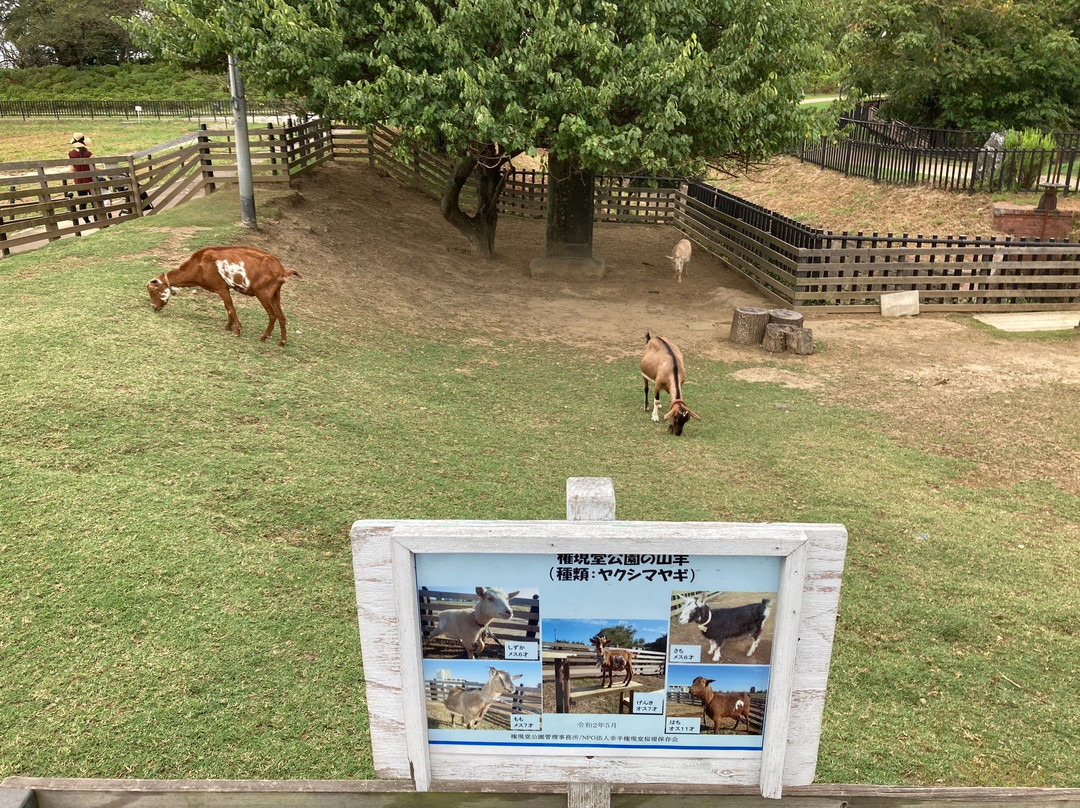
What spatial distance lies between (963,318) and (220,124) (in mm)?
36772

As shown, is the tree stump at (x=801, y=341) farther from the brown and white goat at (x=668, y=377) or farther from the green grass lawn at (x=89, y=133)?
the green grass lawn at (x=89, y=133)

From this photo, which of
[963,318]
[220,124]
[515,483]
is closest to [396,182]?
[963,318]

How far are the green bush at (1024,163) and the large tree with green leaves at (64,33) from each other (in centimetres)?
5166

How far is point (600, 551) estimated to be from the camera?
239 cm

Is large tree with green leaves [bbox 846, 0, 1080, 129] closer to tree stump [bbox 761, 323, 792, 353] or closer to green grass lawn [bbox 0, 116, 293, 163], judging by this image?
tree stump [bbox 761, 323, 792, 353]

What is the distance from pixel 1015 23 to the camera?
25.9 meters

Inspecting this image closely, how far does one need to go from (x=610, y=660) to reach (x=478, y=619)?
0.42 metres

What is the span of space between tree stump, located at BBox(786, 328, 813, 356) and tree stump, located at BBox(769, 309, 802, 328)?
15cm

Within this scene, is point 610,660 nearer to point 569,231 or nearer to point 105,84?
point 569,231

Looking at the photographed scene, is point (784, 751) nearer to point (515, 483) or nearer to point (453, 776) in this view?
point (453, 776)

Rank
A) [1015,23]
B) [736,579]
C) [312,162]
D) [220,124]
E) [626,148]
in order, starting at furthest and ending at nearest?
[220,124] → [1015,23] → [312,162] → [626,148] → [736,579]

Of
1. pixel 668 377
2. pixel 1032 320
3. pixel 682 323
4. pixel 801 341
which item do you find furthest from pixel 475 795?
pixel 1032 320

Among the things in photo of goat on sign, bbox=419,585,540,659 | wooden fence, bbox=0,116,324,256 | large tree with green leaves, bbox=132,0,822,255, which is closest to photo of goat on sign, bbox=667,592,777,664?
photo of goat on sign, bbox=419,585,540,659

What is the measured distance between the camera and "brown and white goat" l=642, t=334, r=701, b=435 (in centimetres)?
912
